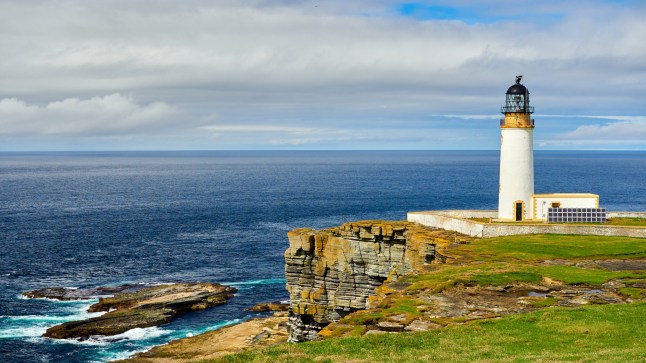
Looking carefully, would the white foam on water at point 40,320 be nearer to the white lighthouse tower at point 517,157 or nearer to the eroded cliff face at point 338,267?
the eroded cliff face at point 338,267

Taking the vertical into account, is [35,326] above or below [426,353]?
below

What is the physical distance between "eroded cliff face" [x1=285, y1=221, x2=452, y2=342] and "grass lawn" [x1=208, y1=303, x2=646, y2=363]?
2858cm

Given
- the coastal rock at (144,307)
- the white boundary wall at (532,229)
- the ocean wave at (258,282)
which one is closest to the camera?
the white boundary wall at (532,229)

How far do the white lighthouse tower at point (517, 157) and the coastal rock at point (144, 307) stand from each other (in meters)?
32.3

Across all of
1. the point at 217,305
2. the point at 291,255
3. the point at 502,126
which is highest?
the point at 502,126

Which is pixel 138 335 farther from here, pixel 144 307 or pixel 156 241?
pixel 156 241

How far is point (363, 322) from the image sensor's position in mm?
28719

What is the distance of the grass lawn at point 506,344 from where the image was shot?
2183 cm

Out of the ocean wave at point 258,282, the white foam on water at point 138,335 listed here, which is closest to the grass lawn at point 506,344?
the white foam on water at point 138,335

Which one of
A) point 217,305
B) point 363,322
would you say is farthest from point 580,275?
point 217,305

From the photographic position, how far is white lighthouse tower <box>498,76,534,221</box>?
58.2 metres

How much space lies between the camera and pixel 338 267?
5778cm

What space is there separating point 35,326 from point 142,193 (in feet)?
455

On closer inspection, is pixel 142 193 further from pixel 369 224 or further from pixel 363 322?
pixel 363 322
